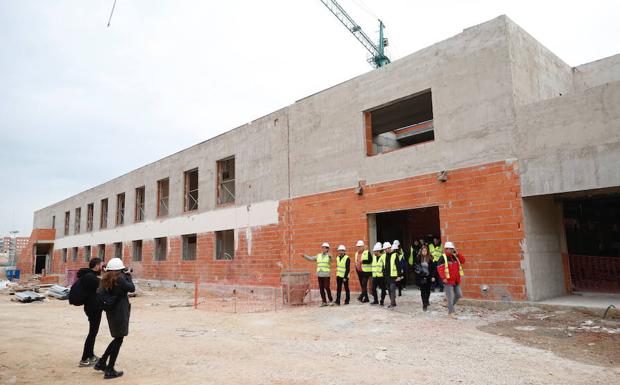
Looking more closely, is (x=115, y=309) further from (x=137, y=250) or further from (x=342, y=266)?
(x=137, y=250)

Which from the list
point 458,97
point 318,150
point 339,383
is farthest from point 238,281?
point 339,383

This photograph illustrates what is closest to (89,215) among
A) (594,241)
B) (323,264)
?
(323,264)

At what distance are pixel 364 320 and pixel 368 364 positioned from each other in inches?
145

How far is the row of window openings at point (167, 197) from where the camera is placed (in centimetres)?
2000

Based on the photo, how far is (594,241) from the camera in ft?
48.4

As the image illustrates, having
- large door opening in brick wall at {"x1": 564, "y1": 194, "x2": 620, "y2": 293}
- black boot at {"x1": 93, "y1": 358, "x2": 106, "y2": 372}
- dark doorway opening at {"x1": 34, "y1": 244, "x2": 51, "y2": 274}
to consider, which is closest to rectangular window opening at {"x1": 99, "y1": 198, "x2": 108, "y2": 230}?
dark doorway opening at {"x1": 34, "y1": 244, "x2": 51, "y2": 274}

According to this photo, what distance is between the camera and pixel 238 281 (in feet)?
56.7

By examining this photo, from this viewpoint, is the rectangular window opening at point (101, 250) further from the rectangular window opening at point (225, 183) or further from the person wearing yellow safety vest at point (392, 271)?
the person wearing yellow safety vest at point (392, 271)

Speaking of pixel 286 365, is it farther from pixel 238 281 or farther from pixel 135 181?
pixel 135 181

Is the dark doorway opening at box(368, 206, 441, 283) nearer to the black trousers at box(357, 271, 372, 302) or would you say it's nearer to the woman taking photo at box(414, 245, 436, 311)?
the woman taking photo at box(414, 245, 436, 311)

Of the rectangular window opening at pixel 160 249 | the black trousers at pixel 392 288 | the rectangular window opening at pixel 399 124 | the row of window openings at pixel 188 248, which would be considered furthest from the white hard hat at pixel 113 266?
the rectangular window opening at pixel 160 249

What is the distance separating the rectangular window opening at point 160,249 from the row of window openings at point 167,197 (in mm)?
1396

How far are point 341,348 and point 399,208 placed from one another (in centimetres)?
559

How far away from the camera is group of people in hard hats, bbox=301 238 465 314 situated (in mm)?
9656
